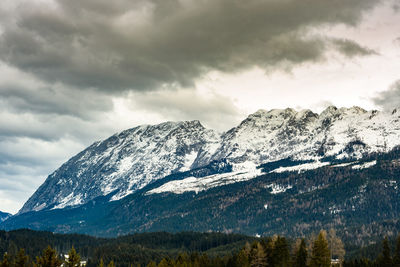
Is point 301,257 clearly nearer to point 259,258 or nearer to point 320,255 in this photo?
point 320,255

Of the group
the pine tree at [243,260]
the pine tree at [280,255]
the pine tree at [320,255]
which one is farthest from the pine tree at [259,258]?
the pine tree at [320,255]

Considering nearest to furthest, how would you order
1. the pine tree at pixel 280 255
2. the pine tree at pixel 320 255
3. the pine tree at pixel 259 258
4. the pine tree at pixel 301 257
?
the pine tree at pixel 320 255, the pine tree at pixel 259 258, the pine tree at pixel 280 255, the pine tree at pixel 301 257

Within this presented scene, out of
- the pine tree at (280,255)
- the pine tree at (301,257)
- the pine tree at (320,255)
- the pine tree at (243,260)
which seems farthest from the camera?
the pine tree at (301,257)

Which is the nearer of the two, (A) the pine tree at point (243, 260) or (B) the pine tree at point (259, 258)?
Answer: (B) the pine tree at point (259, 258)

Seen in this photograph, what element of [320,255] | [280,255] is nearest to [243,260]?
[280,255]

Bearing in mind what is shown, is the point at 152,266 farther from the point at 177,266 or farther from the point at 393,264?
the point at 393,264

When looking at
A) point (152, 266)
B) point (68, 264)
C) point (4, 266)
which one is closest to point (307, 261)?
point (152, 266)

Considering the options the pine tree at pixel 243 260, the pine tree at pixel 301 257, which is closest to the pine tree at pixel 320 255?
the pine tree at pixel 301 257

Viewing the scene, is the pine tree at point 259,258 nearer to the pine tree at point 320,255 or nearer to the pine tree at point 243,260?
the pine tree at point 243,260

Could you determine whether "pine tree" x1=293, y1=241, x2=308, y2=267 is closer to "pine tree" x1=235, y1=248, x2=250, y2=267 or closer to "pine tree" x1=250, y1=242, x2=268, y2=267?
"pine tree" x1=250, y1=242, x2=268, y2=267

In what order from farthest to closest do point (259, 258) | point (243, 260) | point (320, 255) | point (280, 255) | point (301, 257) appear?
point (301, 257), point (243, 260), point (280, 255), point (259, 258), point (320, 255)

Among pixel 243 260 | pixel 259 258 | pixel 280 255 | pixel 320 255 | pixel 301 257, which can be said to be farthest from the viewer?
pixel 301 257

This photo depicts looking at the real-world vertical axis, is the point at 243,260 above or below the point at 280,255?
below

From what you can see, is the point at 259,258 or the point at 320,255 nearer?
the point at 320,255
